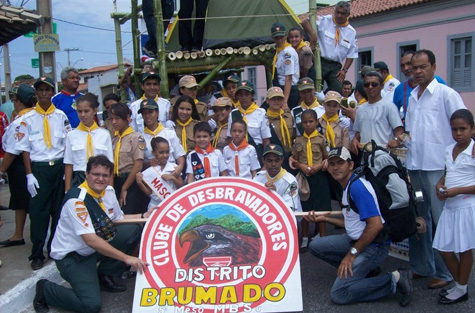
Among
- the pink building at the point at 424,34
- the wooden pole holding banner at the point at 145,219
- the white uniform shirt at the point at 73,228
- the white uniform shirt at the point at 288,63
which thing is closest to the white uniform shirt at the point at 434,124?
the wooden pole holding banner at the point at 145,219

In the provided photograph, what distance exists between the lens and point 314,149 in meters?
5.17

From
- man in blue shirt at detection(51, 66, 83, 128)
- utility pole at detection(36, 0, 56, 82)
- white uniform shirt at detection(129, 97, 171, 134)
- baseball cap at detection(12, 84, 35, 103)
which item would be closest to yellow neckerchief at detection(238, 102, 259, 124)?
white uniform shirt at detection(129, 97, 171, 134)

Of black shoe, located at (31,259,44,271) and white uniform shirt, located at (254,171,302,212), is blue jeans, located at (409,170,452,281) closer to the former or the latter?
white uniform shirt, located at (254,171,302,212)

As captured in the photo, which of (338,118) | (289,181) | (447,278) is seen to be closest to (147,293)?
(289,181)

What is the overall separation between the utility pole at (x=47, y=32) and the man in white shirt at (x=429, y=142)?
6375mm

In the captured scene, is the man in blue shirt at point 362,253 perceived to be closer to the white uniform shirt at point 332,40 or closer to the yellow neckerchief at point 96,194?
the yellow neckerchief at point 96,194

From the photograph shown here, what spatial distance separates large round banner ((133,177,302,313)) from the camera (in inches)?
142

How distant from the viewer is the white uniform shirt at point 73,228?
3.85 metres

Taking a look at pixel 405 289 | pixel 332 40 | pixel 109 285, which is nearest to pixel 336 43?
pixel 332 40

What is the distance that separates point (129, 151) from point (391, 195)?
2.69 meters

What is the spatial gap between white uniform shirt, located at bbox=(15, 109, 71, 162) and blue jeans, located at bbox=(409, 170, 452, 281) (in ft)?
11.8

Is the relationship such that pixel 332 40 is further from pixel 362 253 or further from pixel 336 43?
pixel 362 253

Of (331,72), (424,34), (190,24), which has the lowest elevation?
(331,72)

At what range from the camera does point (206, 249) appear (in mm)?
3928
